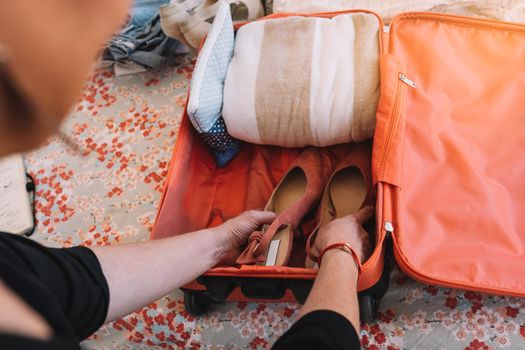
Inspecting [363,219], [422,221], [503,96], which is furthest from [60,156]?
[503,96]

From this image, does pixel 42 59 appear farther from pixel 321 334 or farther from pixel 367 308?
pixel 367 308

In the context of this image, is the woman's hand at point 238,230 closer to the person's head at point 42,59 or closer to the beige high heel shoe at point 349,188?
the beige high heel shoe at point 349,188

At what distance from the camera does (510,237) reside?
712 millimetres

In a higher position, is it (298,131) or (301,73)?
(301,73)

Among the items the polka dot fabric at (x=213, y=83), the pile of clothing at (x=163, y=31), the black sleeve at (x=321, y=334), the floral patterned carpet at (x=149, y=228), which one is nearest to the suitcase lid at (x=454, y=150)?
the floral patterned carpet at (x=149, y=228)

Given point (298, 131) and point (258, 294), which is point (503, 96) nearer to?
point (298, 131)

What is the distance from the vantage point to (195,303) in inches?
33.3

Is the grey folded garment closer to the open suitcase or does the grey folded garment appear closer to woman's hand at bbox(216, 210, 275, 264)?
the open suitcase

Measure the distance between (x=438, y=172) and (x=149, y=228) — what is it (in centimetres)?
63

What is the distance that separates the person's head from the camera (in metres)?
0.24

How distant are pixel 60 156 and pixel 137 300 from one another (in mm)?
653

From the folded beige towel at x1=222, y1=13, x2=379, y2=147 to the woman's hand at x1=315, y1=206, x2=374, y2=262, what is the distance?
0.18 metres

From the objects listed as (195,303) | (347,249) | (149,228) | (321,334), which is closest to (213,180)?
(149,228)

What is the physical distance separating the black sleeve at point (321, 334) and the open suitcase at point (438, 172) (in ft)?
0.60
